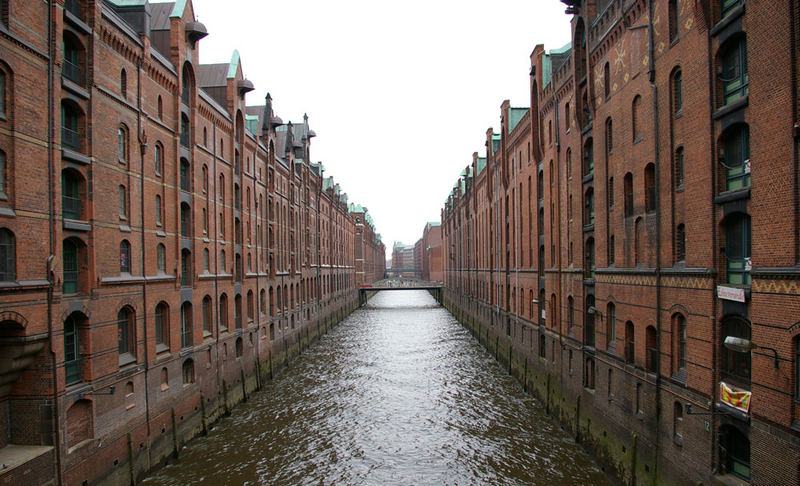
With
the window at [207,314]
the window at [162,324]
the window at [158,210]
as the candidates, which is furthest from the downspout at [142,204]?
the window at [207,314]

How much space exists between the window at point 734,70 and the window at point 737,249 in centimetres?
254

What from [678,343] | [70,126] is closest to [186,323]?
[70,126]

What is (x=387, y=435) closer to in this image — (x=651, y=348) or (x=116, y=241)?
(x=651, y=348)

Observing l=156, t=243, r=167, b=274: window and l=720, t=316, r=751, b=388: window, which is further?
l=156, t=243, r=167, b=274: window

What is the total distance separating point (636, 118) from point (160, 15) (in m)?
19.4

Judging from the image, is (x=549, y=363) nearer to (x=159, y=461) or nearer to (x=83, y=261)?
(x=159, y=461)

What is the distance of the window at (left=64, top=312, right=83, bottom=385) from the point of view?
13.2m

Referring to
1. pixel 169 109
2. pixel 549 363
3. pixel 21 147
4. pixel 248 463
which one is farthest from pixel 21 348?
pixel 549 363

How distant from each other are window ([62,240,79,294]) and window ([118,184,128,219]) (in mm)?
2286

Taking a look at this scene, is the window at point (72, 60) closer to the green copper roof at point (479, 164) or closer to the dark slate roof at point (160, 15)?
the dark slate roof at point (160, 15)

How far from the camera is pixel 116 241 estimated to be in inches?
607

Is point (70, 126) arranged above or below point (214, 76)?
below

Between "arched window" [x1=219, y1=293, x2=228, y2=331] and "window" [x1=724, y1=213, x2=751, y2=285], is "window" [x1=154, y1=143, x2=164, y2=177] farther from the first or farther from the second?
"window" [x1=724, y1=213, x2=751, y2=285]

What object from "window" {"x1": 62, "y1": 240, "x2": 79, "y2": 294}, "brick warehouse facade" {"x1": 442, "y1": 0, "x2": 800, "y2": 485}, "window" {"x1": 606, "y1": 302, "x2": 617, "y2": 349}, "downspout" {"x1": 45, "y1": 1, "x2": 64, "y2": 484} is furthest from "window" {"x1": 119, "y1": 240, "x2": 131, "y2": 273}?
"window" {"x1": 606, "y1": 302, "x2": 617, "y2": 349}
